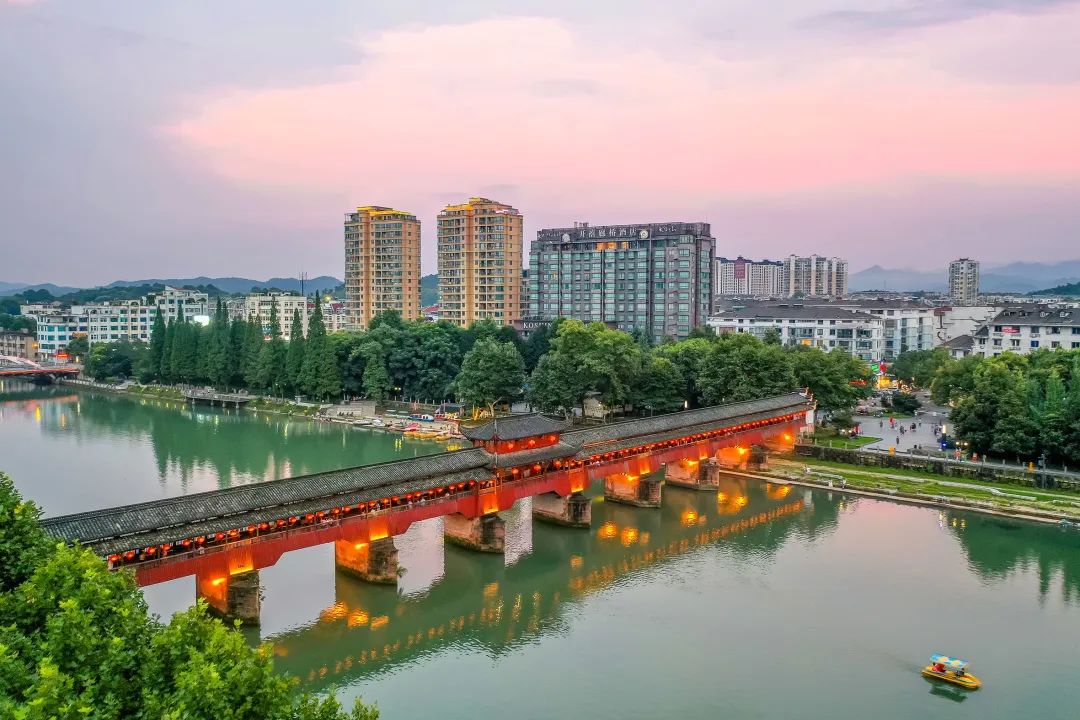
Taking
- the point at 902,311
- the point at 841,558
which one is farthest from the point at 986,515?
the point at 902,311

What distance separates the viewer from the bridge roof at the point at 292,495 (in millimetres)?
21750

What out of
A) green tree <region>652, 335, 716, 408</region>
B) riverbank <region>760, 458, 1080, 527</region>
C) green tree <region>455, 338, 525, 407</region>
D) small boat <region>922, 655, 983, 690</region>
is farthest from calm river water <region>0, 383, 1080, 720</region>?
green tree <region>455, 338, 525, 407</region>

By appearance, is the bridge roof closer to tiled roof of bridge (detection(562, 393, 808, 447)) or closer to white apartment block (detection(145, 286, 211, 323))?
tiled roof of bridge (detection(562, 393, 808, 447))

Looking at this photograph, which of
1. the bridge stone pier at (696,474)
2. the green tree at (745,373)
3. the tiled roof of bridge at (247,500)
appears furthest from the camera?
the green tree at (745,373)

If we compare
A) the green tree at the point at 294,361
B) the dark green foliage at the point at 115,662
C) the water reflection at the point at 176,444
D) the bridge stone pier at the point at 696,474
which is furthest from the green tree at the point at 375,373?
the dark green foliage at the point at 115,662

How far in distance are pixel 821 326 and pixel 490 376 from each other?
3890 cm

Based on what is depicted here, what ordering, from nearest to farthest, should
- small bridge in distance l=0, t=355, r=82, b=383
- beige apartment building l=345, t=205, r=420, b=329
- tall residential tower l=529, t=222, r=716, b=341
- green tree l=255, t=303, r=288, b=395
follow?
1. green tree l=255, t=303, r=288, b=395
2. tall residential tower l=529, t=222, r=716, b=341
3. small bridge in distance l=0, t=355, r=82, b=383
4. beige apartment building l=345, t=205, r=420, b=329

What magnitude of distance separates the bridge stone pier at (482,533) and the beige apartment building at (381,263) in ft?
235

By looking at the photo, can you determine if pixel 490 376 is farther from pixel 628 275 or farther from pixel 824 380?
pixel 628 275

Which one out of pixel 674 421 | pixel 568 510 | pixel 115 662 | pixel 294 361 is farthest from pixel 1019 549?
pixel 294 361

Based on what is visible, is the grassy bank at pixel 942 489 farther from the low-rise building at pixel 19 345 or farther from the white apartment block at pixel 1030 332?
the low-rise building at pixel 19 345

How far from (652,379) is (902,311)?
4632 cm

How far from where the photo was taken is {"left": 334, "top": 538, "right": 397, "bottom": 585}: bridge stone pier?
1121 inches

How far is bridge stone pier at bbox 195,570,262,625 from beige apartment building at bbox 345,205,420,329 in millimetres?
78631
